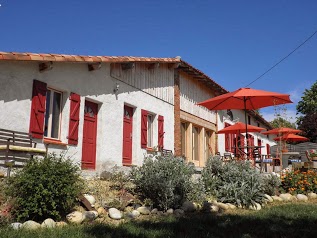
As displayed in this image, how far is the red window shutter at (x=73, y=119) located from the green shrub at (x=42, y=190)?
10.5ft

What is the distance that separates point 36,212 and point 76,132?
13.2 feet

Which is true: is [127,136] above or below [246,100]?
below

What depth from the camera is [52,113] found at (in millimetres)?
8500

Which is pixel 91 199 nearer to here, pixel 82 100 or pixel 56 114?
pixel 56 114

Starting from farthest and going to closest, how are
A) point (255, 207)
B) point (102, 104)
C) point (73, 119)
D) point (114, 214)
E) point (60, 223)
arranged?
point (102, 104) → point (73, 119) → point (255, 207) → point (114, 214) → point (60, 223)

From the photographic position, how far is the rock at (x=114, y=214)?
5.66 meters

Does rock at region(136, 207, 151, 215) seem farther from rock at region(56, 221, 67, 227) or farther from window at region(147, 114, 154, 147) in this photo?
window at region(147, 114, 154, 147)

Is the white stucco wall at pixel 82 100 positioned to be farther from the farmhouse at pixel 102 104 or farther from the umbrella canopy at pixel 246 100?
the umbrella canopy at pixel 246 100

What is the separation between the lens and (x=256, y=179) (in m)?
7.75

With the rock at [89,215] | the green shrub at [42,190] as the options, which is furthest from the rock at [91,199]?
the green shrub at [42,190]

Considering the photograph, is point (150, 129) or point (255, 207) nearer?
point (255, 207)

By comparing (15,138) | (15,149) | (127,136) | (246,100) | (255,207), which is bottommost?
(255,207)

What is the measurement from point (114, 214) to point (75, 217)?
0.73 meters

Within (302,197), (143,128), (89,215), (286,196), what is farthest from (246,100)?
(89,215)
